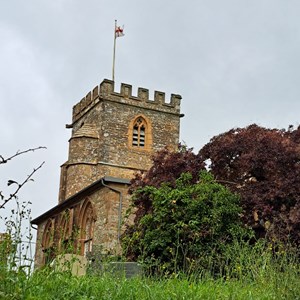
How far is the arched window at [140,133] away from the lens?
3703cm

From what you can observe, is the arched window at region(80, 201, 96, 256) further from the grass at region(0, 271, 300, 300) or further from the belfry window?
the grass at region(0, 271, 300, 300)

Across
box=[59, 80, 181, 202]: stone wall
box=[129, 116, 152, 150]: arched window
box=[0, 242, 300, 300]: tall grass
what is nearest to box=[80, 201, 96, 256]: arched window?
box=[59, 80, 181, 202]: stone wall

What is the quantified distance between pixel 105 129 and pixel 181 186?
20571 mm

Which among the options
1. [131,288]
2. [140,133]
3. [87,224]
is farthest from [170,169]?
[140,133]

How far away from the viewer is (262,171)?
53.5ft

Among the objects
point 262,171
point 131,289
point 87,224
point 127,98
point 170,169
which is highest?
point 127,98

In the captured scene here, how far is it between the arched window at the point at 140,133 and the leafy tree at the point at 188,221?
67.9ft

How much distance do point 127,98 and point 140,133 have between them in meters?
2.45

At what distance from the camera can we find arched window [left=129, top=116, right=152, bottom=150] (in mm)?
37031

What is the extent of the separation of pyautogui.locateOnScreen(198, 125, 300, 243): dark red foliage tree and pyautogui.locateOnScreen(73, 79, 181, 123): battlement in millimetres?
20340

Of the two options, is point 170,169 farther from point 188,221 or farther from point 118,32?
point 118,32

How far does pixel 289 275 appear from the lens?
653 cm

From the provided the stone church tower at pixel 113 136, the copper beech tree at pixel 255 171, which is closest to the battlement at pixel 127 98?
the stone church tower at pixel 113 136

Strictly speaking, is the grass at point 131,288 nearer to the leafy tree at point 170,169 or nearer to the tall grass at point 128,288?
the tall grass at point 128,288
